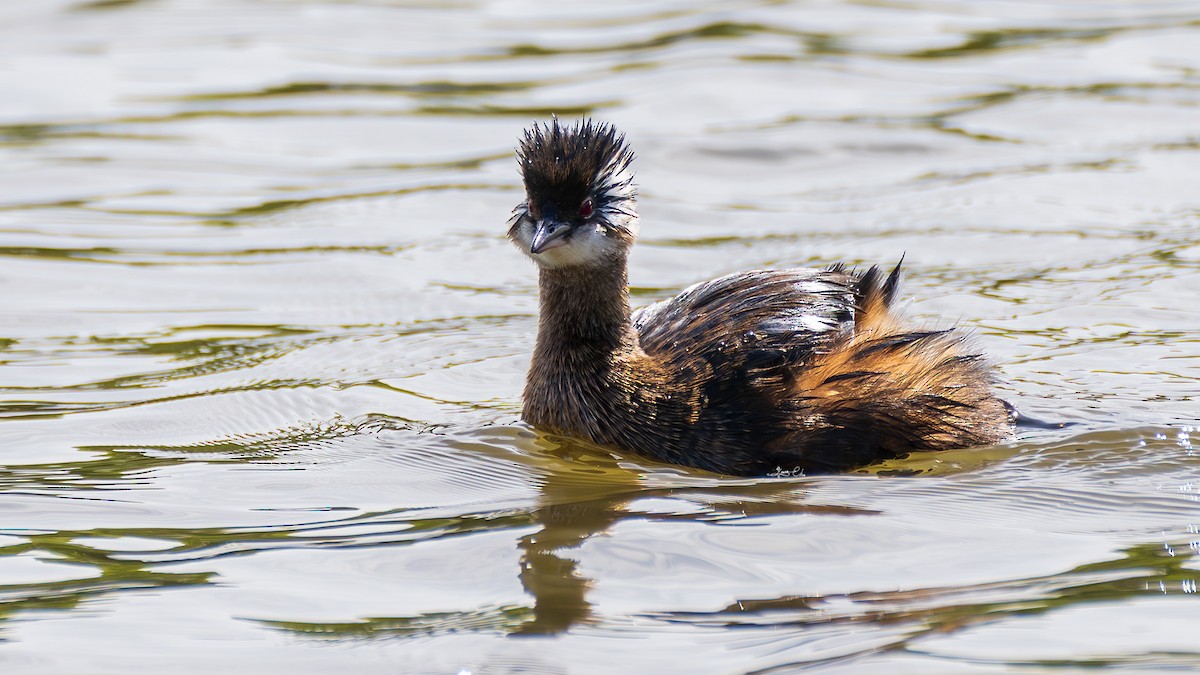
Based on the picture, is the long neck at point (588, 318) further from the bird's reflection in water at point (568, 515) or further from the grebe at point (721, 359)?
the bird's reflection in water at point (568, 515)

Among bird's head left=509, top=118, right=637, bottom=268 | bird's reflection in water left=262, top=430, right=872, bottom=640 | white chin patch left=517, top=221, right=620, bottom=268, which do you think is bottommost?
bird's reflection in water left=262, top=430, right=872, bottom=640

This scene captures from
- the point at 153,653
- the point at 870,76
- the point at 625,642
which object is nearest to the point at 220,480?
the point at 153,653

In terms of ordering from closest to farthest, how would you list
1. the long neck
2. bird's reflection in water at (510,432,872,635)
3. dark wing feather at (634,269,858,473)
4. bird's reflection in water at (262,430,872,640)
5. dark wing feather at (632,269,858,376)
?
1. bird's reflection in water at (262,430,872,640)
2. bird's reflection in water at (510,432,872,635)
3. dark wing feather at (634,269,858,473)
4. dark wing feather at (632,269,858,376)
5. the long neck

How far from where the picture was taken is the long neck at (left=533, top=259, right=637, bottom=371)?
767 centimetres

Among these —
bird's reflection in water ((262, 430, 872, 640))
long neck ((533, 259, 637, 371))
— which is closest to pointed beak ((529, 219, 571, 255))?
long neck ((533, 259, 637, 371))

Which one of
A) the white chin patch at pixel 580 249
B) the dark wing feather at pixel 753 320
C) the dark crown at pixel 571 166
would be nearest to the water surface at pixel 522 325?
the dark wing feather at pixel 753 320

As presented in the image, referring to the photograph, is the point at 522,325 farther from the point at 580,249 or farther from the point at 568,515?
the point at 568,515

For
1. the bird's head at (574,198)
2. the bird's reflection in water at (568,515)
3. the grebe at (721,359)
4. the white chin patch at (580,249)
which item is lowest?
the bird's reflection in water at (568,515)

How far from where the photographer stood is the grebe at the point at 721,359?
7145mm

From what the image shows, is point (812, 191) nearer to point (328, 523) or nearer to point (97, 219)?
point (97, 219)

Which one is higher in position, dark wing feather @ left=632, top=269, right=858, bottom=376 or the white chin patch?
the white chin patch

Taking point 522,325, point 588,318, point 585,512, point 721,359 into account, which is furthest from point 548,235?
point 522,325

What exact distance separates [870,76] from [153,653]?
1117 cm

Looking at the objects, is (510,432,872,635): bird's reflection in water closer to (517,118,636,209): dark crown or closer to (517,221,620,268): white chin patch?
(517,221,620,268): white chin patch
